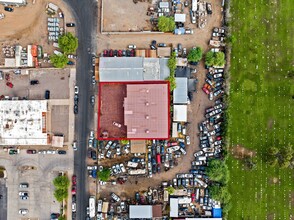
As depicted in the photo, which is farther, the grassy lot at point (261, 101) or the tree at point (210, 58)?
the grassy lot at point (261, 101)

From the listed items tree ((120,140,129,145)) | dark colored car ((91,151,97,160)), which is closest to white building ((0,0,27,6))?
dark colored car ((91,151,97,160))

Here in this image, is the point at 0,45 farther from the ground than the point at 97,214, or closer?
farther from the ground

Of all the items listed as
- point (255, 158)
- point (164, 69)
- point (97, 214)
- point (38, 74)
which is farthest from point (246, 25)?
point (97, 214)

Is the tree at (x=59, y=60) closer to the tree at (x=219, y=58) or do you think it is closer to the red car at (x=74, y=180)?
the red car at (x=74, y=180)

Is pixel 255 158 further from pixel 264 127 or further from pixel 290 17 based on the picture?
pixel 290 17

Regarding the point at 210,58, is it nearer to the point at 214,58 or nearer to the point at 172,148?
the point at 214,58

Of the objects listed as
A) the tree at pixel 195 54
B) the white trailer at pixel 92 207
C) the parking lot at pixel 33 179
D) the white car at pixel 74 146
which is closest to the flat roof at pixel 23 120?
the parking lot at pixel 33 179
